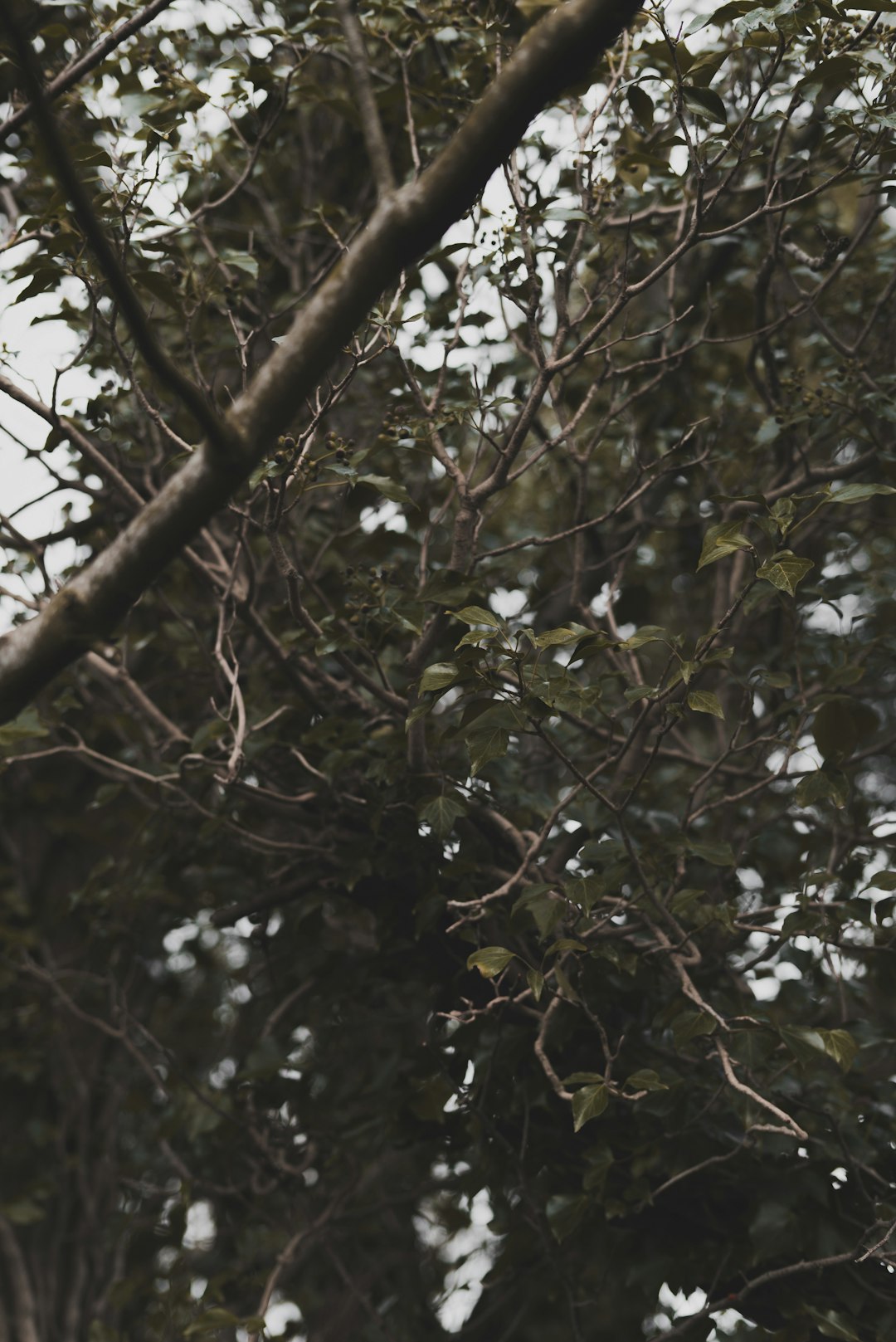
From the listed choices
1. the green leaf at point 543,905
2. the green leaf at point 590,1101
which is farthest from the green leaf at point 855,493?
the green leaf at point 590,1101

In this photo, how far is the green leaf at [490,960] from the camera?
201cm

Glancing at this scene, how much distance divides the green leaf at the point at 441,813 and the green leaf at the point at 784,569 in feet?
2.71

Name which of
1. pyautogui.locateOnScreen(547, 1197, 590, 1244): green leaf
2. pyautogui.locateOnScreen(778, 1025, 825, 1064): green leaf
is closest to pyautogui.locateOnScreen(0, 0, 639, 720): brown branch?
pyautogui.locateOnScreen(778, 1025, 825, 1064): green leaf

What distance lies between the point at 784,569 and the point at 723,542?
117 mm

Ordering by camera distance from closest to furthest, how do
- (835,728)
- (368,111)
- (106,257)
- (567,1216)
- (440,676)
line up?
1. (106,257)
2. (368,111)
3. (440,676)
4. (567,1216)
5. (835,728)

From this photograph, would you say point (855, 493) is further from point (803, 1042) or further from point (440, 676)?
point (803, 1042)

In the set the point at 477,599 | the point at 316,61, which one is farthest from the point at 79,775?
the point at 316,61

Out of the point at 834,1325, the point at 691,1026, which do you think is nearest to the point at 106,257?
the point at 691,1026

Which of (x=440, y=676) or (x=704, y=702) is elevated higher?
(x=704, y=702)

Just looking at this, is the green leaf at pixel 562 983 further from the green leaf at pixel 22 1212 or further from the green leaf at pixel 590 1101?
the green leaf at pixel 22 1212

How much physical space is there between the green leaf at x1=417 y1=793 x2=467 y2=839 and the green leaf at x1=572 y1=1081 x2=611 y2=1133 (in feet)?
1.85

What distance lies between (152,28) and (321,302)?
243cm

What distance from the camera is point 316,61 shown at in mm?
4031

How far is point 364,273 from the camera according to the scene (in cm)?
144
